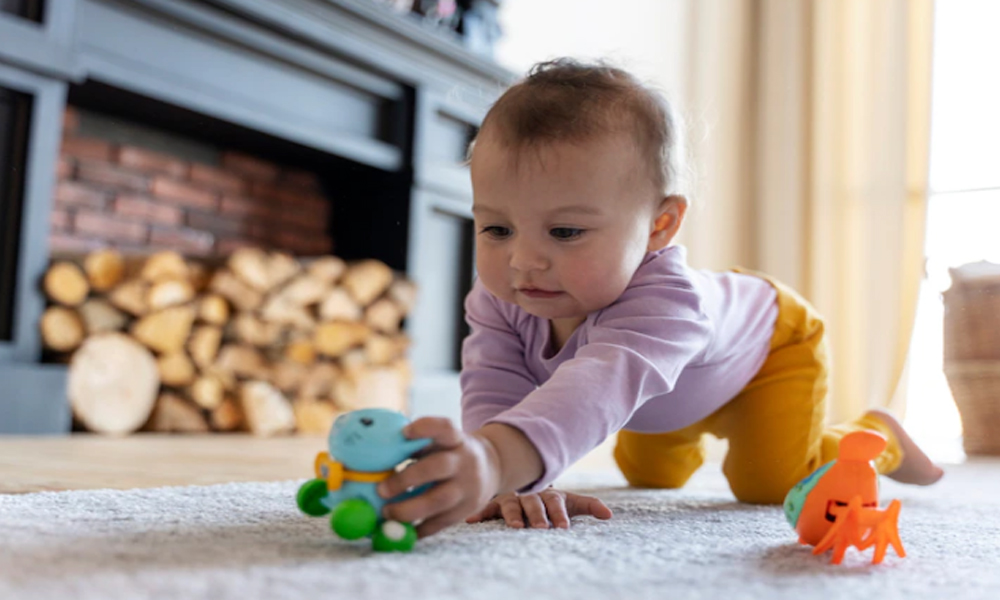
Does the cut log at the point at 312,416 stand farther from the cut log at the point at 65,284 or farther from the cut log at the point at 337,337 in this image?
the cut log at the point at 65,284

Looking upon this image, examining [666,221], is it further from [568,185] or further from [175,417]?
[175,417]

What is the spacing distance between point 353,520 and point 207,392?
161 centimetres

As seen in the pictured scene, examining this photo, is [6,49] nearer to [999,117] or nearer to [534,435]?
[534,435]

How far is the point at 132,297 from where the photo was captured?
6.49 ft

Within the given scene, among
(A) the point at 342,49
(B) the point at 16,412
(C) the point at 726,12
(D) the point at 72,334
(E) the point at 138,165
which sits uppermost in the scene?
(C) the point at 726,12

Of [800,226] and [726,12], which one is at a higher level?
[726,12]

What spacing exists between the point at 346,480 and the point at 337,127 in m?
1.78

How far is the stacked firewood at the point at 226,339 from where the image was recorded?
1889 mm

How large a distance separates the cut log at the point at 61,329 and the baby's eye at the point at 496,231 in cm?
129

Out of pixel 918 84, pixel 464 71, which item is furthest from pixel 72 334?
pixel 918 84

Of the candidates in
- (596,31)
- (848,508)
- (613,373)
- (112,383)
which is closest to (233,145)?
(112,383)

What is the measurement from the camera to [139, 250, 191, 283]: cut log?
6.56ft

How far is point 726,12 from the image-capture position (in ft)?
10.8

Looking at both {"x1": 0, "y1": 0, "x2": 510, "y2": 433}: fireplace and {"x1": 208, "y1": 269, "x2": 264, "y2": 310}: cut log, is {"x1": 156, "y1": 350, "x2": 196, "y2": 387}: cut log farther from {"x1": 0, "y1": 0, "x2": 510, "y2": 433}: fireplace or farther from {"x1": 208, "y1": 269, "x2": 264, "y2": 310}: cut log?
{"x1": 0, "y1": 0, "x2": 510, "y2": 433}: fireplace
